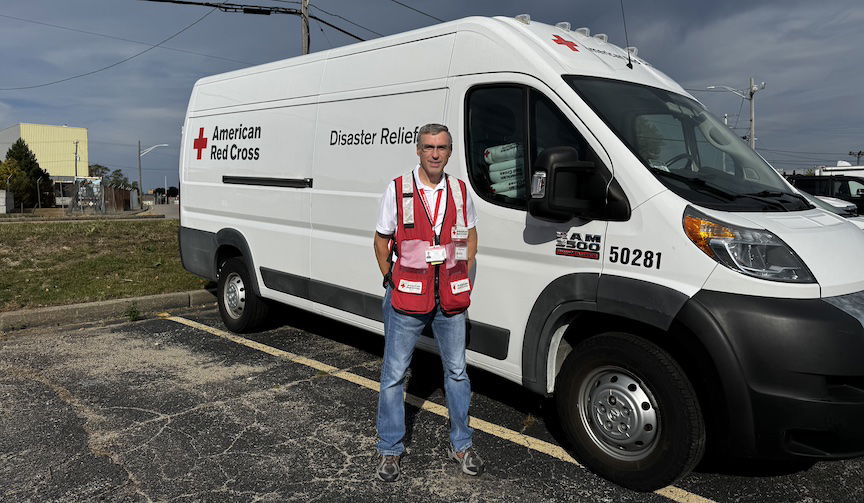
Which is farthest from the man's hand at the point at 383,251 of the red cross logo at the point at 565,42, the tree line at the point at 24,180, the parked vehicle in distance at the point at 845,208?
the tree line at the point at 24,180

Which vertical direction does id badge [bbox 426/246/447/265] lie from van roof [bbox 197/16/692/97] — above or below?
below

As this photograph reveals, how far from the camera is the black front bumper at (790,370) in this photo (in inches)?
101

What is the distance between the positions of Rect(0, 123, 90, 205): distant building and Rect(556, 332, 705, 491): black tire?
116 meters

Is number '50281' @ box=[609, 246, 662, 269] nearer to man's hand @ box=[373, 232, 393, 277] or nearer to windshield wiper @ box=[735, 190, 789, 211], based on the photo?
windshield wiper @ box=[735, 190, 789, 211]

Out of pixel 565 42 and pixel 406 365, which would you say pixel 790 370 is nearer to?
pixel 406 365

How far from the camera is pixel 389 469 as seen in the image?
10.5 ft

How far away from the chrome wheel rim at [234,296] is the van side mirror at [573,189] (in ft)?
12.6

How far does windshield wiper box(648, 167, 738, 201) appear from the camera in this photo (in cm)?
308

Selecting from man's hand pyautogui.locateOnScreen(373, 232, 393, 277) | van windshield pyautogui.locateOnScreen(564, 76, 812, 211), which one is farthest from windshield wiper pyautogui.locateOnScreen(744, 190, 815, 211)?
man's hand pyautogui.locateOnScreen(373, 232, 393, 277)

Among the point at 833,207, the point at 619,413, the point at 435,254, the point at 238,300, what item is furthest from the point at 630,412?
the point at 833,207

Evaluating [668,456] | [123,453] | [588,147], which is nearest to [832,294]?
[668,456]

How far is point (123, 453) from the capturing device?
3539 mm

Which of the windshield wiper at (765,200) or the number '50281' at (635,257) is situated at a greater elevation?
Answer: the windshield wiper at (765,200)

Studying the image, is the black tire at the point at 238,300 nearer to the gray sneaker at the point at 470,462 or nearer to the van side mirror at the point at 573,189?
the gray sneaker at the point at 470,462
